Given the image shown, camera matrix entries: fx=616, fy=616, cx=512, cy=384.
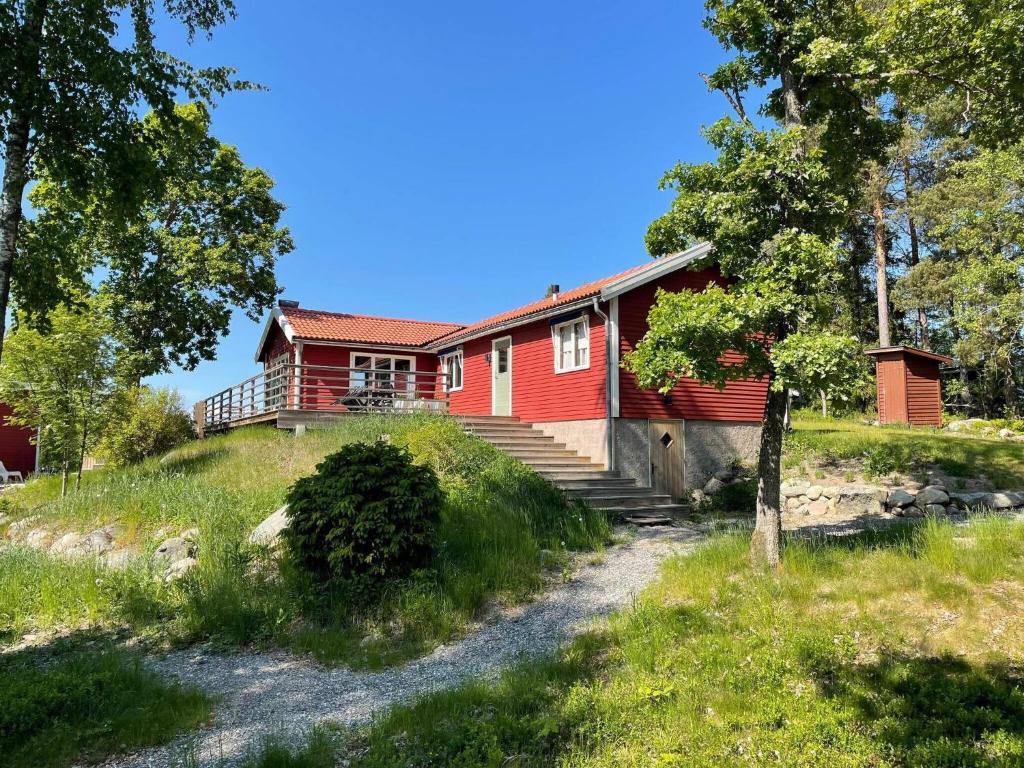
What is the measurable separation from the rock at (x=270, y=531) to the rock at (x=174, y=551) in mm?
918

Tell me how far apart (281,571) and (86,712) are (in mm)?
3065

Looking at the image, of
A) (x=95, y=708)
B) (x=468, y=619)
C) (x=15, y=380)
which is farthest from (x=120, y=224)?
(x=15, y=380)

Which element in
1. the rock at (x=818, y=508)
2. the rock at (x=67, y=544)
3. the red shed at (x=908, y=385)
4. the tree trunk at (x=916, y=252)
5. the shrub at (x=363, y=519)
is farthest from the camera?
the tree trunk at (x=916, y=252)

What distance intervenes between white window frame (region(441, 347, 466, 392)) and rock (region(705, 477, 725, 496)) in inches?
340

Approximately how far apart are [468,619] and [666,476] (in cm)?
879

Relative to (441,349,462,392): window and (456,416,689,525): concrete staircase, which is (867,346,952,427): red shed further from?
(441,349,462,392): window

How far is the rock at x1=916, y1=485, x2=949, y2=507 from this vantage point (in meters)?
11.8

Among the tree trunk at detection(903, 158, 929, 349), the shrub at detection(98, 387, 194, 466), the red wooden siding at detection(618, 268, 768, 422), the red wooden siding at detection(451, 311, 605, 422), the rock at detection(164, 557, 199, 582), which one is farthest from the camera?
the tree trunk at detection(903, 158, 929, 349)

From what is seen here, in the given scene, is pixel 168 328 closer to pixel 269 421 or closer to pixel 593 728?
pixel 269 421

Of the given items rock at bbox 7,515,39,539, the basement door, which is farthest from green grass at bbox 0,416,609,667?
the basement door

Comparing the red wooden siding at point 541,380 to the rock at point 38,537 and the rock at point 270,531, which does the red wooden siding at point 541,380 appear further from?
the rock at point 38,537

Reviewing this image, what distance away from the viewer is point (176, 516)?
1073 centimetres

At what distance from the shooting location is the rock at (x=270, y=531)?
8722mm

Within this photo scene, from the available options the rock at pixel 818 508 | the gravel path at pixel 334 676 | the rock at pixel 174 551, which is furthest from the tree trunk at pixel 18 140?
the rock at pixel 818 508
